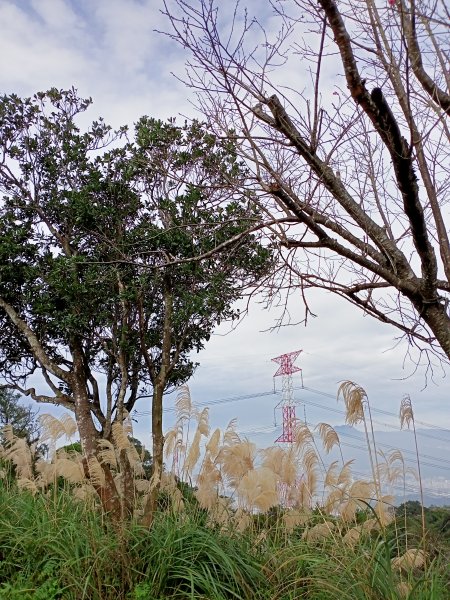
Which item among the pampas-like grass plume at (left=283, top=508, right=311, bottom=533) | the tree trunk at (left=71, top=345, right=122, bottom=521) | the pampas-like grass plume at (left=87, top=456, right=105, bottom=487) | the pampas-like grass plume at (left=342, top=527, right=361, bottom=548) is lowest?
the pampas-like grass plume at (left=342, top=527, right=361, bottom=548)

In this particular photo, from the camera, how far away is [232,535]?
3848 mm

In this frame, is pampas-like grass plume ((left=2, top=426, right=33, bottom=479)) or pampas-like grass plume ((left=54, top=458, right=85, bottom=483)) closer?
pampas-like grass plume ((left=54, top=458, right=85, bottom=483))

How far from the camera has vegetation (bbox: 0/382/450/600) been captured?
10.7ft

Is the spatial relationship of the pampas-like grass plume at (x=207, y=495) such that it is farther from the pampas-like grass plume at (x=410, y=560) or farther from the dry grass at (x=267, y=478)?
the pampas-like grass plume at (x=410, y=560)

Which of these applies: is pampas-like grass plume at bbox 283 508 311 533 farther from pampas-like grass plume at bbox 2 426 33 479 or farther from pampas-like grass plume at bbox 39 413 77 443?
pampas-like grass plume at bbox 2 426 33 479

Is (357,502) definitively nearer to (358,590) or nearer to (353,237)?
(358,590)

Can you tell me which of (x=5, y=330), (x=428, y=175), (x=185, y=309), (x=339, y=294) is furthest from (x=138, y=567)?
(x=5, y=330)

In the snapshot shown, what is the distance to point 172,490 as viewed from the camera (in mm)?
4305

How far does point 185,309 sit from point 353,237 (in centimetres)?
630

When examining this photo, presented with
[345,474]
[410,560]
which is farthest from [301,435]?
[410,560]

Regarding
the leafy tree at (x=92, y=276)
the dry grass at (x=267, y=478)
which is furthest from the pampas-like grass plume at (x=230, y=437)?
the leafy tree at (x=92, y=276)

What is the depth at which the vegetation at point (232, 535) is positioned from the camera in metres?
3.26

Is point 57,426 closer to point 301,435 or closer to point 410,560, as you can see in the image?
point 301,435

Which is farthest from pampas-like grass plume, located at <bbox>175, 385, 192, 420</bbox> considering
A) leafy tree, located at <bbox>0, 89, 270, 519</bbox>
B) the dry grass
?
leafy tree, located at <bbox>0, 89, 270, 519</bbox>
